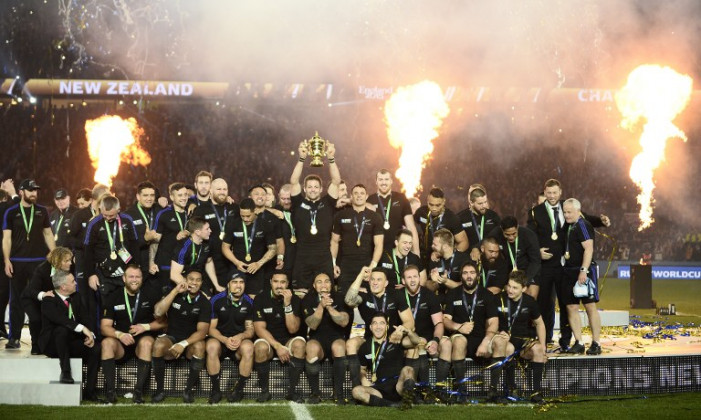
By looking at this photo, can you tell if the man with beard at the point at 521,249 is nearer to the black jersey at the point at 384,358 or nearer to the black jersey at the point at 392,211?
the black jersey at the point at 392,211

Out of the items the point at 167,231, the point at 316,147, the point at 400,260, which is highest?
the point at 316,147

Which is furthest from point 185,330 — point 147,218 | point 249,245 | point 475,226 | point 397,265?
point 475,226

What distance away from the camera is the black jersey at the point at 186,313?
848 centimetres

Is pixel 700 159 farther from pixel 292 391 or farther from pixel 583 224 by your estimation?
pixel 292 391

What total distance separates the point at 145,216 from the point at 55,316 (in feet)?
5.84

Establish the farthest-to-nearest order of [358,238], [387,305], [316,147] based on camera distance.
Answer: [316,147], [358,238], [387,305]

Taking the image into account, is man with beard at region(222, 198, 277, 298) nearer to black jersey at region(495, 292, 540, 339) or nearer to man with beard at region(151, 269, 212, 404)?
man with beard at region(151, 269, 212, 404)

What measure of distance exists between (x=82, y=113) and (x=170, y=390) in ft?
81.5

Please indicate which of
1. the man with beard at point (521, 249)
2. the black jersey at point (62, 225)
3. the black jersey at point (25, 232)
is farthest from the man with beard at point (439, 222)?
the black jersey at point (62, 225)

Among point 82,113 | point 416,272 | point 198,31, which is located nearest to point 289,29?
point 198,31

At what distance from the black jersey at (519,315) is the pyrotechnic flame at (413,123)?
1344cm

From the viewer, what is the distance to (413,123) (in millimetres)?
23422

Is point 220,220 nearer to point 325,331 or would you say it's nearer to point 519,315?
point 325,331

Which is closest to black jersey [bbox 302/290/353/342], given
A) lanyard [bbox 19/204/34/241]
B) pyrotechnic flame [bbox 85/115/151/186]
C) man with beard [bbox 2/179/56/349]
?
man with beard [bbox 2/179/56/349]
